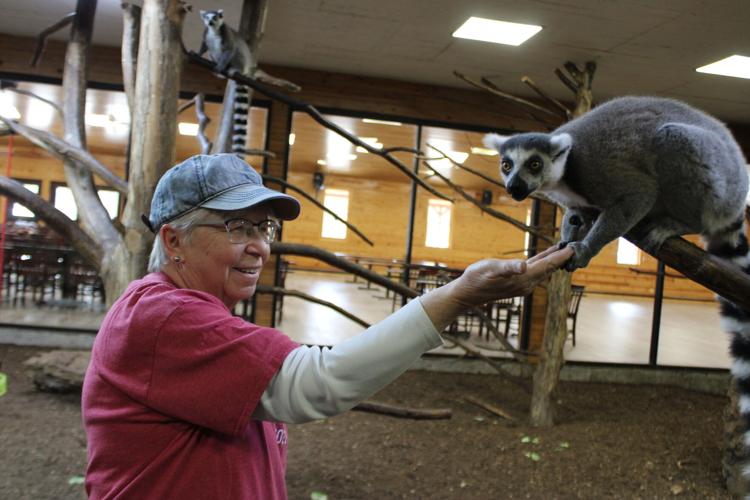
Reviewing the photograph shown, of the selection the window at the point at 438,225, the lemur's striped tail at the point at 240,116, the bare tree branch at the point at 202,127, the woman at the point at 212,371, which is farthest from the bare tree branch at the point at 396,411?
the window at the point at 438,225

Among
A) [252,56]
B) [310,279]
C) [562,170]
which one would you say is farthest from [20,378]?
[310,279]

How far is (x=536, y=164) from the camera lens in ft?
6.09

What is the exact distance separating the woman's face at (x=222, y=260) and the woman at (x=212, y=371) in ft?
0.10

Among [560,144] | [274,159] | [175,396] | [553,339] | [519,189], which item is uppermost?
[274,159]

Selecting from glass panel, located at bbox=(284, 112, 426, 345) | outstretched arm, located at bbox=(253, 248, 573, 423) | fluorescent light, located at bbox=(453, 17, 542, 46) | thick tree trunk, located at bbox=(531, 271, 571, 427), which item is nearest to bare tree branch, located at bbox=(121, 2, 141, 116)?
outstretched arm, located at bbox=(253, 248, 573, 423)

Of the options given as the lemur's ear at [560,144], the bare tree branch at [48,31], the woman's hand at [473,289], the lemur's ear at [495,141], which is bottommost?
the woman's hand at [473,289]

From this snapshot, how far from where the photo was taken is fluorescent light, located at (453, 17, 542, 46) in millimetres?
5699

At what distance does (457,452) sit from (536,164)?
12.8 feet

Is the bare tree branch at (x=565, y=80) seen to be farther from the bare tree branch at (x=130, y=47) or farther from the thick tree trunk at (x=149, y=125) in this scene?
the thick tree trunk at (x=149, y=125)

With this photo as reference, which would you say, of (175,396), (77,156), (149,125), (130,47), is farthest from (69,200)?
(175,396)

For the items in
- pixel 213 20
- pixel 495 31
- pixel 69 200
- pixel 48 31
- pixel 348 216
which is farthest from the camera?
pixel 348 216

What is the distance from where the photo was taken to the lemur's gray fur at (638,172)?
177 cm

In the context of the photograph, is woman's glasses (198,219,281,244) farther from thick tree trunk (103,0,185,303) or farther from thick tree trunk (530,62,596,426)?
thick tree trunk (530,62,596,426)

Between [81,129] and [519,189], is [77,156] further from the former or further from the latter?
[519,189]
